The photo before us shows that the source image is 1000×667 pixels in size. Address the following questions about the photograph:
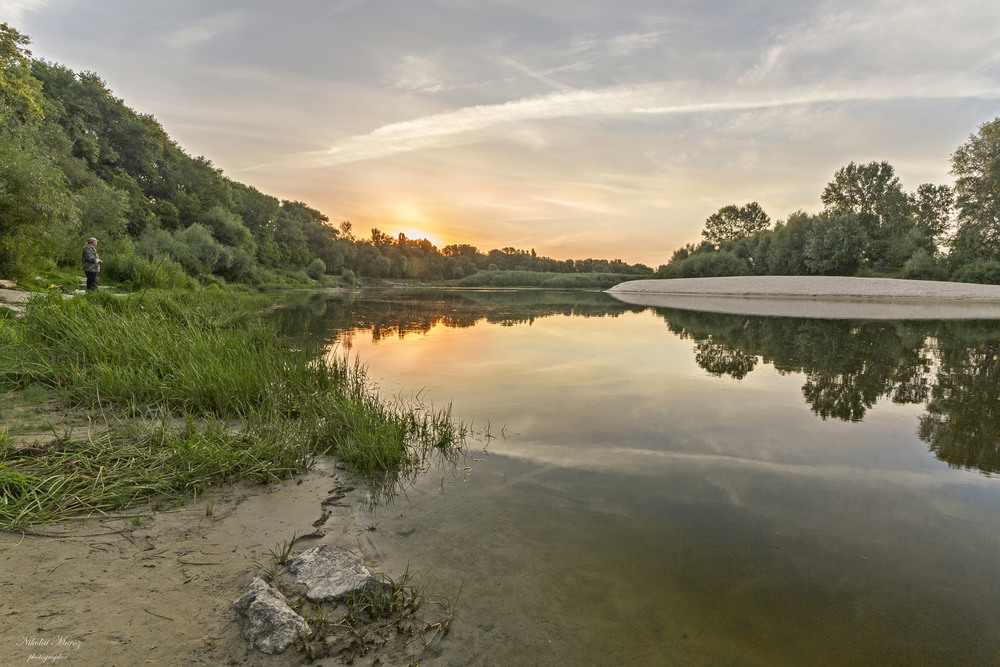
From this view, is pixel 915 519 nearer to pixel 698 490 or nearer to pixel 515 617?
pixel 698 490

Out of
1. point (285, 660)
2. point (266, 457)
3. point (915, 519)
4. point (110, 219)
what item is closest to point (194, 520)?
point (266, 457)

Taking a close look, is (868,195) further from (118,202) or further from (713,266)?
(118,202)

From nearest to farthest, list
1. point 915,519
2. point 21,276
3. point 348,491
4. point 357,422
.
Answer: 1. point 915,519
2. point 348,491
3. point 357,422
4. point 21,276

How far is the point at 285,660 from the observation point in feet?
6.88

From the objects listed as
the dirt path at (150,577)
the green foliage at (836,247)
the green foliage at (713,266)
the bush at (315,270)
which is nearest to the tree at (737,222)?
the green foliage at (713,266)

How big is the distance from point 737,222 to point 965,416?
3428 inches

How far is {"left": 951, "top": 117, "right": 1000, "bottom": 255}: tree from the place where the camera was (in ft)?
128

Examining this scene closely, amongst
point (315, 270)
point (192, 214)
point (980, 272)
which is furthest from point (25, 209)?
point (980, 272)

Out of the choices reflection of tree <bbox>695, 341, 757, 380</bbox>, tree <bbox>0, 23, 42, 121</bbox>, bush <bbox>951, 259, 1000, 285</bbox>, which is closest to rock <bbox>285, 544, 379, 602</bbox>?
reflection of tree <bbox>695, 341, 757, 380</bbox>

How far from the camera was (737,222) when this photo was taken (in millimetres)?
82188

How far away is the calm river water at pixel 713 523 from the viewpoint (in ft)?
7.88

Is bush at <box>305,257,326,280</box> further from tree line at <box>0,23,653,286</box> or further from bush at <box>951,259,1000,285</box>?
bush at <box>951,259,1000,285</box>

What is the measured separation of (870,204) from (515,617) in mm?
70831

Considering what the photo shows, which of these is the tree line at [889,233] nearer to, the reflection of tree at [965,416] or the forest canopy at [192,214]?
the forest canopy at [192,214]
